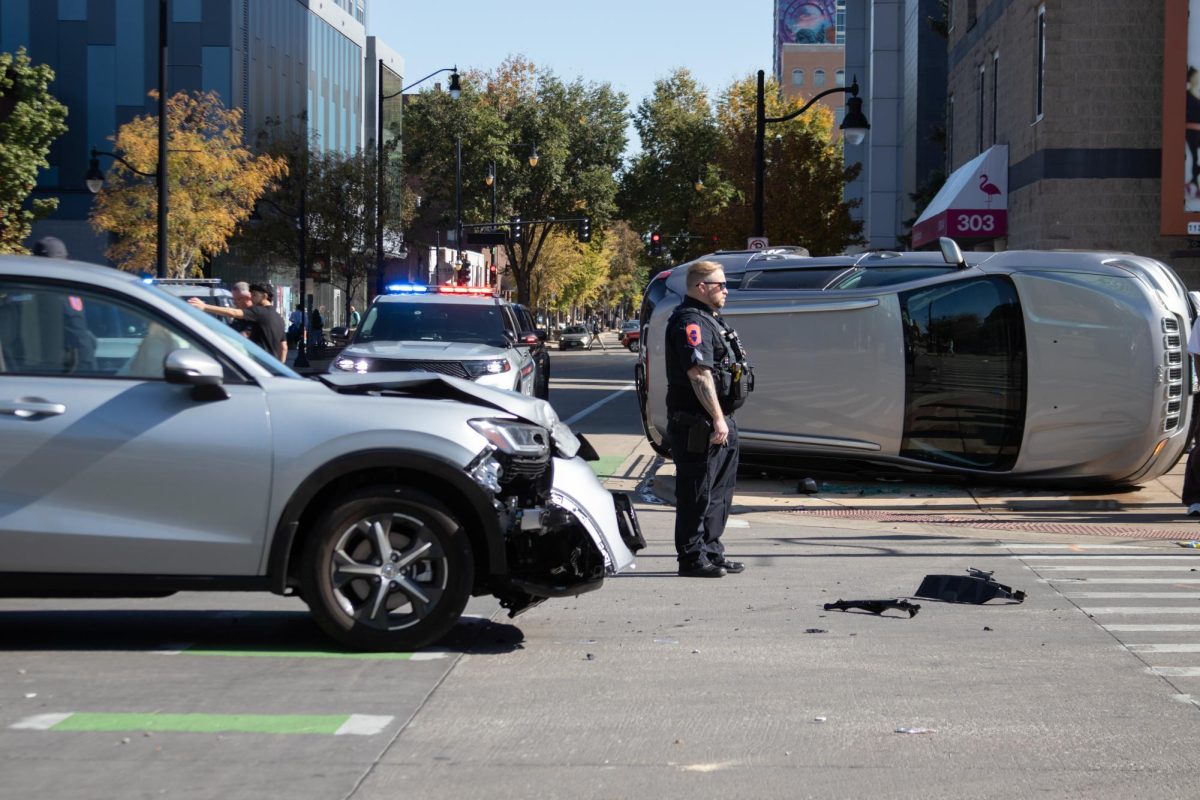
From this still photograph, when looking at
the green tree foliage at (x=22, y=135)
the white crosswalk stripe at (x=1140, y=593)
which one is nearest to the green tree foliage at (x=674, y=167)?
the green tree foliage at (x=22, y=135)

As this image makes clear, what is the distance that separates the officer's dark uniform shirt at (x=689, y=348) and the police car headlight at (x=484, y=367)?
763 cm

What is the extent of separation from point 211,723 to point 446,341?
12.3 m

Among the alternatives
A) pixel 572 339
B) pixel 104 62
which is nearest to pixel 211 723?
pixel 104 62

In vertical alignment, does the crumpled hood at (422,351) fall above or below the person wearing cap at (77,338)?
below

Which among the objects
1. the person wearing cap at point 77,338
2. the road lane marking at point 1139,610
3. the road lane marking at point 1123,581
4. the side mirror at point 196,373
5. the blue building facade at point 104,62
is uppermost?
the blue building facade at point 104,62

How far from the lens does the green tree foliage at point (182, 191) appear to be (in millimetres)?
48125

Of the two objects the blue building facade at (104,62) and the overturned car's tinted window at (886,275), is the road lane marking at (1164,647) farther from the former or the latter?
the blue building facade at (104,62)

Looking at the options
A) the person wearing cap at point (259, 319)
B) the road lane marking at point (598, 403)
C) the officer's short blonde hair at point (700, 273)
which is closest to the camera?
the officer's short blonde hair at point (700, 273)

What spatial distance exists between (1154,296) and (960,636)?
672 centimetres

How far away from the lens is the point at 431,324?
1838 centimetres

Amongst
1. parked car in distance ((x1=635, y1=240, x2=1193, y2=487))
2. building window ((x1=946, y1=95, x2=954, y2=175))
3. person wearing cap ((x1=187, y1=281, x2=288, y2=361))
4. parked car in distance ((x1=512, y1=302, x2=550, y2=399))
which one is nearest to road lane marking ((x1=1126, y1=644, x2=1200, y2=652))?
parked car in distance ((x1=635, y1=240, x2=1193, y2=487))

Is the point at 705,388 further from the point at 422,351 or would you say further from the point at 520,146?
the point at 520,146

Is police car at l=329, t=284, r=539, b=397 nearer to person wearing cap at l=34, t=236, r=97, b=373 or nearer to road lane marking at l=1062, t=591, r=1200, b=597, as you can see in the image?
road lane marking at l=1062, t=591, r=1200, b=597

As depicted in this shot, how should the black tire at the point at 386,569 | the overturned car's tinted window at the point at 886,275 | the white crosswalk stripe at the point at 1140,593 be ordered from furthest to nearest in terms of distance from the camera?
the overturned car's tinted window at the point at 886,275
the white crosswalk stripe at the point at 1140,593
the black tire at the point at 386,569
